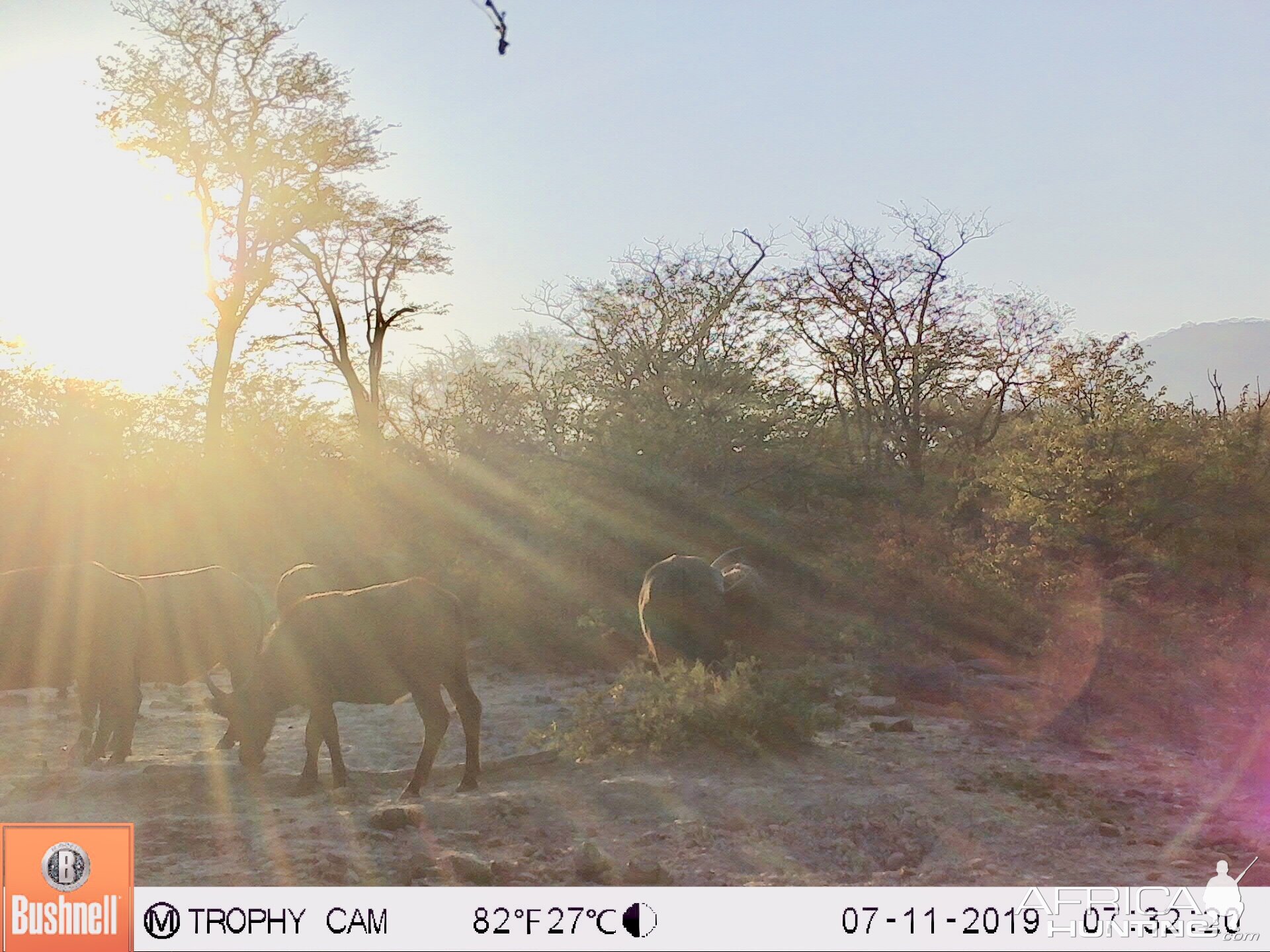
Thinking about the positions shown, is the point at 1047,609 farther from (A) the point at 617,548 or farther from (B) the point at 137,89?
(B) the point at 137,89

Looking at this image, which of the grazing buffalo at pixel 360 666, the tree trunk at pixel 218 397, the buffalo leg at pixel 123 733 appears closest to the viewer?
the grazing buffalo at pixel 360 666

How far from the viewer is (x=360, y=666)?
27.1ft

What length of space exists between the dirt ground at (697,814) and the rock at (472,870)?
Answer: 0.01m

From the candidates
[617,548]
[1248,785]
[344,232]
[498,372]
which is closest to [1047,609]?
[1248,785]

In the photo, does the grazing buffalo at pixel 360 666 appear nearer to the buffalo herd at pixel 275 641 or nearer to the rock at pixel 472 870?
the buffalo herd at pixel 275 641

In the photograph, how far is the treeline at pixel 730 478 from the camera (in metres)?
14.1

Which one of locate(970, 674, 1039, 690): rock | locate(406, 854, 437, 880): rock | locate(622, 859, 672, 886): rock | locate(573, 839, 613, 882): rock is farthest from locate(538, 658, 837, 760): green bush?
locate(970, 674, 1039, 690): rock

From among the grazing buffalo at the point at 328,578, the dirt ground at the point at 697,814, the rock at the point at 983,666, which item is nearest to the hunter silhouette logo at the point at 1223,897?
the dirt ground at the point at 697,814

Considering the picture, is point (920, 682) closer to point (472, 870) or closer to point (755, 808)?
point (755, 808)

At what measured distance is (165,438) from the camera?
29.4 m

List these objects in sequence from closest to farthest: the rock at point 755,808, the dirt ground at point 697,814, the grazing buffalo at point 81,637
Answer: the dirt ground at point 697,814 → the rock at point 755,808 → the grazing buffalo at point 81,637

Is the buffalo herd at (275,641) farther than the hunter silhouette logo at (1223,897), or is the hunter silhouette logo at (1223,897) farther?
the buffalo herd at (275,641)

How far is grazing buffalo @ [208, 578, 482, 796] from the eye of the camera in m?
8.07

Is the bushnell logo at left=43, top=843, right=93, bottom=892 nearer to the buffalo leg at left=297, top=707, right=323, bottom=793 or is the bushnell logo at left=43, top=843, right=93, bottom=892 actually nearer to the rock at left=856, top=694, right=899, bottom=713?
the buffalo leg at left=297, top=707, right=323, bottom=793
